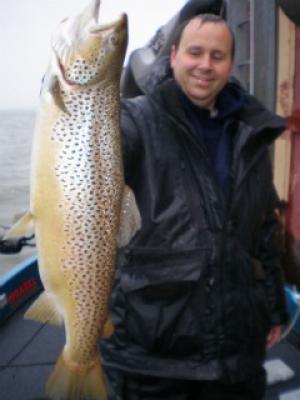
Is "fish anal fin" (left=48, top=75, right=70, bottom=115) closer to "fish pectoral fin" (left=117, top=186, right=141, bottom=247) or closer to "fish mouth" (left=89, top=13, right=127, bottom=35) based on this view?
"fish mouth" (left=89, top=13, right=127, bottom=35)

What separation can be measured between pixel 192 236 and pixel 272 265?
64 centimetres

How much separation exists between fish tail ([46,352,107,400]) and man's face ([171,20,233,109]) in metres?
1.16

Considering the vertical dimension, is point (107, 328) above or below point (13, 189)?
above

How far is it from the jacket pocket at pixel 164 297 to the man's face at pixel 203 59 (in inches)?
26.5

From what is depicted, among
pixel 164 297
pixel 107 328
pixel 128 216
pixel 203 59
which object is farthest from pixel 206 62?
pixel 107 328

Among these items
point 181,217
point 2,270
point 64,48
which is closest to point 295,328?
point 181,217

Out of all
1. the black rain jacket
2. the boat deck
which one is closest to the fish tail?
the black rain jacket

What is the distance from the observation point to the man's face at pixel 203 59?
2.13 meters

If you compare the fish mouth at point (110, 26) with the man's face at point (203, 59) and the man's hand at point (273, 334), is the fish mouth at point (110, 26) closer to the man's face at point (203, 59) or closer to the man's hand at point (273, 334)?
the man's face at point (203, 59)

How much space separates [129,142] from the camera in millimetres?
1989

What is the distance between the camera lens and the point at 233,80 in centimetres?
244

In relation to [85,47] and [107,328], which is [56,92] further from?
[107,328]

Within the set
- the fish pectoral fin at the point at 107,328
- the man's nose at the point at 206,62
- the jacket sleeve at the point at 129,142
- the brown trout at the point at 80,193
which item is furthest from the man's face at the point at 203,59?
the fish pectoral fin at the point at 107,328

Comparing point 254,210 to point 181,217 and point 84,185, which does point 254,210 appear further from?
point 84,185
